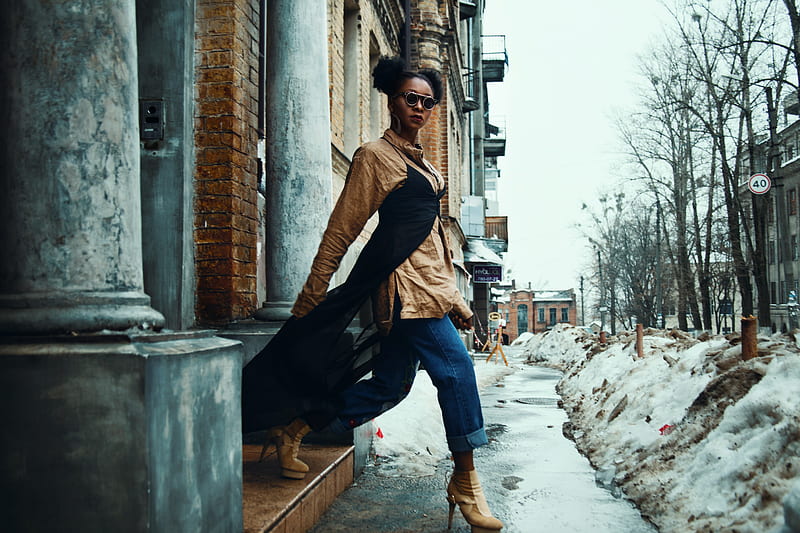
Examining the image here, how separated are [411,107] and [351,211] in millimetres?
597

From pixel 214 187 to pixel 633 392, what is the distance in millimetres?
4356

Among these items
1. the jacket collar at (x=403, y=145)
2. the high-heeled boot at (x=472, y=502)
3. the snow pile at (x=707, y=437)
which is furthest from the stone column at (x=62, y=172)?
the snow pile at (x=707, y=437)

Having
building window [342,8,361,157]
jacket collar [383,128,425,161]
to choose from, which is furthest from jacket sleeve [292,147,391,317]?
building window [342,8,361,157]

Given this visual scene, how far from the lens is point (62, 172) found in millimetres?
2447

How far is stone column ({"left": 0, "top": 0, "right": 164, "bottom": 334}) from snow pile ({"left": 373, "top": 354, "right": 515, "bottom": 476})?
285 cm

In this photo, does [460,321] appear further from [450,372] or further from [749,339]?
[749,339]

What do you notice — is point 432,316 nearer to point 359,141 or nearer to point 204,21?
point 204,21

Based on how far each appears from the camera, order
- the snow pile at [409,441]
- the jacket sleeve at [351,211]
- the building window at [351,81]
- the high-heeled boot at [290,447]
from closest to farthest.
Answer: the jacket sleeve at [351,211] → the high-heeled boot at [290,447] → the snow pile at [409,441] → the building window at [351,81]

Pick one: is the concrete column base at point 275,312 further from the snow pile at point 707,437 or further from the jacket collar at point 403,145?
the snow pile at point 707,437

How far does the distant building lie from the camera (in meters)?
96.9

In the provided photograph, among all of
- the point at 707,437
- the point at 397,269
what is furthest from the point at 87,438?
the point at 707,437

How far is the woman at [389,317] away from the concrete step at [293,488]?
147mm

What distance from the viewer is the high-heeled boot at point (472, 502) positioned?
10.8 ft

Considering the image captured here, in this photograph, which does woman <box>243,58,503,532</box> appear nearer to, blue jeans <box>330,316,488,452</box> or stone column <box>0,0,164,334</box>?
blue jeans <box>330,316,488,452</box>
